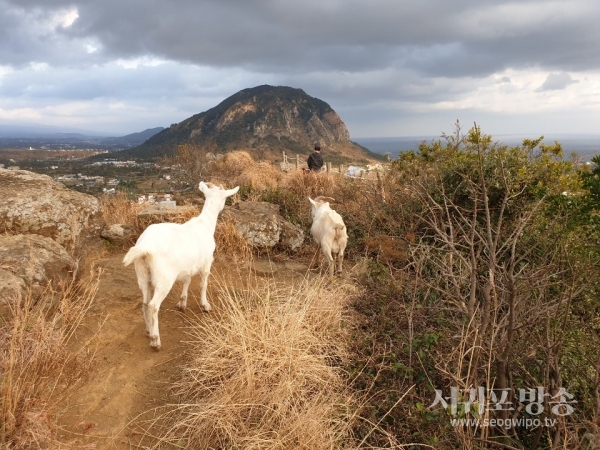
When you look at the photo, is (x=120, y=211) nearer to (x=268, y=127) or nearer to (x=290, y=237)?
(x=290, y=237)

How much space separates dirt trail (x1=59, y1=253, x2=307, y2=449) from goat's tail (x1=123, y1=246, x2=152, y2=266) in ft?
2.17

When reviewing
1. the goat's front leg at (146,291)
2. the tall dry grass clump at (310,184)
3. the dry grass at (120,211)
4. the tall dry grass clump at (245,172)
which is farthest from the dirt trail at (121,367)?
the tall dry grass clump at (245,172)

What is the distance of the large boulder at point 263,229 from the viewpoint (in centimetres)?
743

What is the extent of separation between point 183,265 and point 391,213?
4.87 meters

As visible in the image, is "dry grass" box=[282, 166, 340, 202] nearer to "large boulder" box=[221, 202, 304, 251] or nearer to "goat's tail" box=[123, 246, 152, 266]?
"large boulder" box=[221, 202, 304, 251]

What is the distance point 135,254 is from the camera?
3.75m

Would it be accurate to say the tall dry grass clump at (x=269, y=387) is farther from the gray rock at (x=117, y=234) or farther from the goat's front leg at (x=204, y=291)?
the gray rock at (x=117, y=234)

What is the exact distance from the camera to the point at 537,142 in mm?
7219

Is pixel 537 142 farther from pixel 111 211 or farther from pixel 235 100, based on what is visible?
pixel 235 100

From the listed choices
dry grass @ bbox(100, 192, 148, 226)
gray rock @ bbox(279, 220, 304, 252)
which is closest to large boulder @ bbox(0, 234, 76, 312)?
dry grass @ bbox(100, 192, 148, 226)

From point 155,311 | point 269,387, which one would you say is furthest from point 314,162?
point 269,387

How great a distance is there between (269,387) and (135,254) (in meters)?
1.80

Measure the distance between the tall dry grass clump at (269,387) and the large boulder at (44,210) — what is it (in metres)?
3.34

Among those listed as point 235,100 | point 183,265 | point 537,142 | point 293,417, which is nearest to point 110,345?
point 183,265
